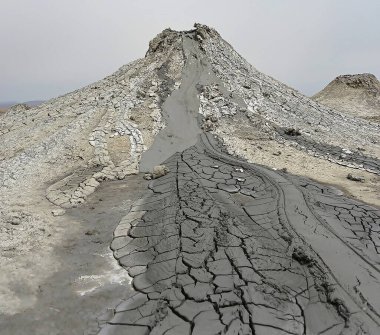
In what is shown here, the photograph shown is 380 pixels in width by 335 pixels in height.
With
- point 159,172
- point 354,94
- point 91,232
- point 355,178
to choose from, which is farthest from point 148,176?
point 354,94

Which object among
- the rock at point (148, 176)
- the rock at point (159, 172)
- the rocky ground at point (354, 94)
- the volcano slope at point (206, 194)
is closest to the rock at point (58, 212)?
the volcano slope at point (206, 194)

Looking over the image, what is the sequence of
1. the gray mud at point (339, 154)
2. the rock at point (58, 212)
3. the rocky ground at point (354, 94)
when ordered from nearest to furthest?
the rock at point (58, 212) → the gray mud at point (339, 154) → the rocky ground at point (354, 94)

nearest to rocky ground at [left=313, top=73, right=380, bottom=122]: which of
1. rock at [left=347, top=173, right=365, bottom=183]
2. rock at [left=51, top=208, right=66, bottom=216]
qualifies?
rock at [left=347, top=173, right=365, bottom=183]

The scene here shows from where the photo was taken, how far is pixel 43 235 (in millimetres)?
5824

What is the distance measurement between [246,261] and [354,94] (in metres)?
26.3

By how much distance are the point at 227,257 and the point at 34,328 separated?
2382 millimetres

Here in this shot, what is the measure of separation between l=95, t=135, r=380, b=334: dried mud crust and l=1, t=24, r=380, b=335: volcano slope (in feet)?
0.06

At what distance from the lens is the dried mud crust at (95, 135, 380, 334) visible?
3711 millimetres

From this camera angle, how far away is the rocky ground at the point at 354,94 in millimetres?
25109

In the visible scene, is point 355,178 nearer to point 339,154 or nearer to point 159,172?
point 339,154

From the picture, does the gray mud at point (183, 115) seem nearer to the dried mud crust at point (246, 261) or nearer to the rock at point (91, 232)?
the dried mud crust at point (246, 261)

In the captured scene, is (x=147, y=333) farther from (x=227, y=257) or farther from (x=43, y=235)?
(x=43, y=235)

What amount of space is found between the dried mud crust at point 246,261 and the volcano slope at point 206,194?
2cm

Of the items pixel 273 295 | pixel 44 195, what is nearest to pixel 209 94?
pixel 44 195
